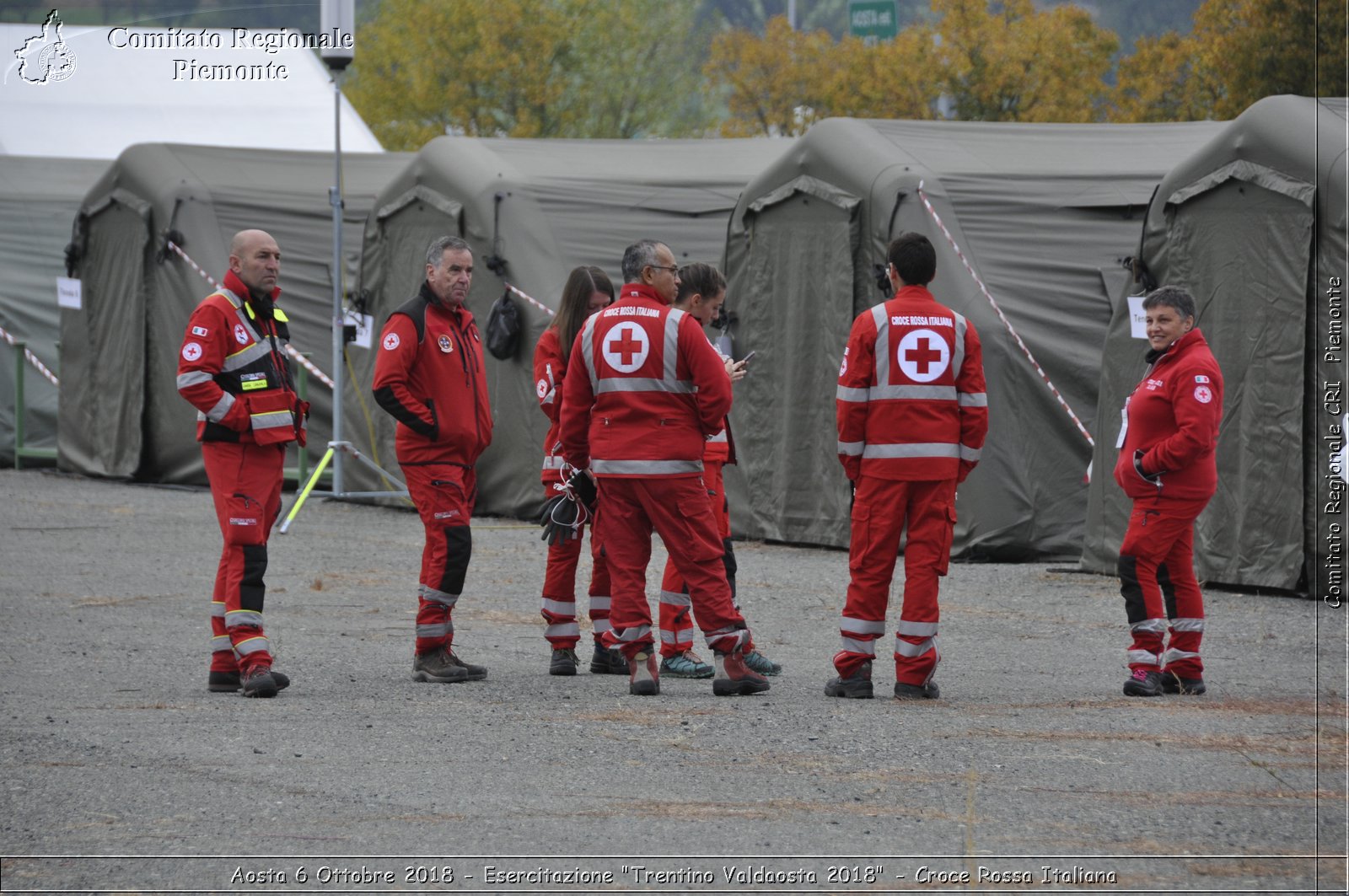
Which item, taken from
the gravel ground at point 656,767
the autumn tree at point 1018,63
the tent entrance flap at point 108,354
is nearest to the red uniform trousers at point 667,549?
the gravel ground at point 656,767

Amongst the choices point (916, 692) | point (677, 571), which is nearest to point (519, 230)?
point (677, 571)

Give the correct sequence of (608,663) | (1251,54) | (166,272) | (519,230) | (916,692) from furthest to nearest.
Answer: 1. (1251,54)
2. (166,272)
3. (519,230)
4. (608,663)
5. (916,692)

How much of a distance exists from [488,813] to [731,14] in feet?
307

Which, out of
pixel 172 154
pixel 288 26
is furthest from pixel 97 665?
pixel 288 26

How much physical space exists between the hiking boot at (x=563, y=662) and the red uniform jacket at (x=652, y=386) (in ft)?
3.77

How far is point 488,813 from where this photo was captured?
5.40 meters

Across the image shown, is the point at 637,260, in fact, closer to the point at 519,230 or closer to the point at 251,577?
the point at 251,577

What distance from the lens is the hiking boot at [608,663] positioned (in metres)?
8.12

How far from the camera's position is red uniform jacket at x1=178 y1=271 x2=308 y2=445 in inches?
285

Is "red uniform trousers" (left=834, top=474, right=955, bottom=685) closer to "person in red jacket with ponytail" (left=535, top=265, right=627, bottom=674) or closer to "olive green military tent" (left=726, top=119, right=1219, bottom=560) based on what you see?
"person in red jacket with ponytail" (left=535, top=265, right=627, bottom=674)

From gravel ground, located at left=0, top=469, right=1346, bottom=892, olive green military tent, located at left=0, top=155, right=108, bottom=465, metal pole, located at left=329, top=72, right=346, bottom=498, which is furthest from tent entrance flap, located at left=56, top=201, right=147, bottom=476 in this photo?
gravel ground, located at left=0, top=469, right=1346, bottom=892

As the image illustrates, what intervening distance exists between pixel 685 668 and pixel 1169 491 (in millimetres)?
2319

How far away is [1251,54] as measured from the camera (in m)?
22.7

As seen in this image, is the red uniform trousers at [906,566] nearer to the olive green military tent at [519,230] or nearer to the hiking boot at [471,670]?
the hiking boot at [471,670]
